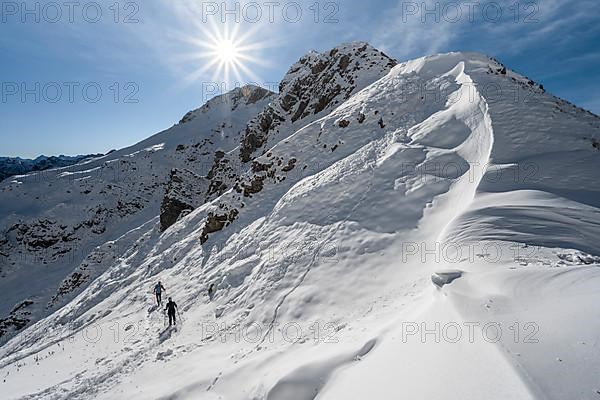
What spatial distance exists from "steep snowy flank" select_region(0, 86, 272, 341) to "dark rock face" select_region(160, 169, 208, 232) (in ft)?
0.46

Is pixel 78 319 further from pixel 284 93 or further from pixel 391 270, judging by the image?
pixel 284 93

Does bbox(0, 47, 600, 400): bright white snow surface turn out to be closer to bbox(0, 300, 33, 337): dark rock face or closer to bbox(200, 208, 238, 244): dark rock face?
bbox(200, 208, 238, 244): dark rock face

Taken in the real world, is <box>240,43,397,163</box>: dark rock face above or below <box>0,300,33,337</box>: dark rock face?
above

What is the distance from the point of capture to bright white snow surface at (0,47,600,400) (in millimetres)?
4168

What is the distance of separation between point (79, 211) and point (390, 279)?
48.8m

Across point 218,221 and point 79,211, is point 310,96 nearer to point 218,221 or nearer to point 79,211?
point 218,221

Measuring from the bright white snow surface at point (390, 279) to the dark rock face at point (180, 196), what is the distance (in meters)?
8.70

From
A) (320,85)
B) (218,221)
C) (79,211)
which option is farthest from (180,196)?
(79,211)

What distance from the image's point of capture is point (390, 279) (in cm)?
849

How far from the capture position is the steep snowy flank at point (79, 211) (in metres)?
29.5

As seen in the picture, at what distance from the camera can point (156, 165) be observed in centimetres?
5603

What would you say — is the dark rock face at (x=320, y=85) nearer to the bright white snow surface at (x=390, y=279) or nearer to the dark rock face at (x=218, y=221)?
the bright white snow surface at (x=390, y=279)

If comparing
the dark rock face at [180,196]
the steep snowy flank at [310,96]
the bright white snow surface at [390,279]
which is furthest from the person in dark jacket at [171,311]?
the steep snowy flank at [310,96]

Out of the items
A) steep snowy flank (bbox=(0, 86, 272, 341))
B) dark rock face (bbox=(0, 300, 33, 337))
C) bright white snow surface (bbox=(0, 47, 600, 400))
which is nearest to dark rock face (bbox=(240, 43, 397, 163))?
bright white snow surface (bbox=(0, 47, 600, 400))
